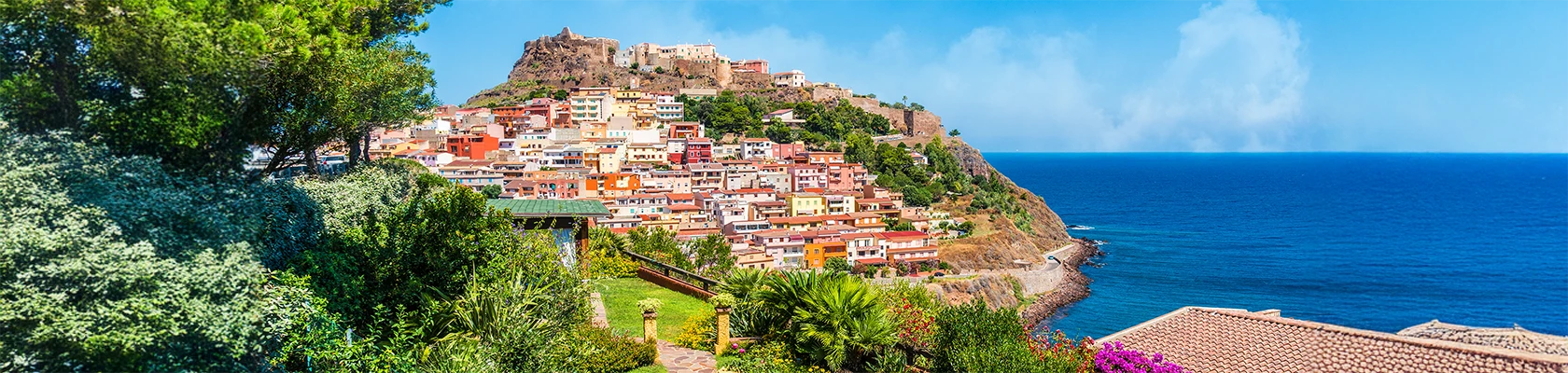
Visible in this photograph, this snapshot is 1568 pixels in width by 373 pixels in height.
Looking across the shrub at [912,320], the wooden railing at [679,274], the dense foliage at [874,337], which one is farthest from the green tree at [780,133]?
the dense foliage at [874,337]

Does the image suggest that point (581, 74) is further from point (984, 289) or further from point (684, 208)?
point (984, 289)

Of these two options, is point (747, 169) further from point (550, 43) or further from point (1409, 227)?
point (1409, 227)

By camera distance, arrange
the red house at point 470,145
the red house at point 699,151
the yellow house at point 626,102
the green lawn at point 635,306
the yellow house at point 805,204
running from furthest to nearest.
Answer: the yellow house at point 626,102
the red house at point 699,151
the red house at point 470,145
the yellow house at point 805,204
the green lawn at point 635,306

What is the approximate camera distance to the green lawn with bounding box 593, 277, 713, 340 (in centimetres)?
1045

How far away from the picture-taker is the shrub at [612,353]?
8133mm

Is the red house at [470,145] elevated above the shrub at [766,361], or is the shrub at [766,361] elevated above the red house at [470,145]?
the red house at [470,145]

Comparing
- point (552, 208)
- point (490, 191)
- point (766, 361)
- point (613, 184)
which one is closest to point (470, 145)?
point (613, 184)

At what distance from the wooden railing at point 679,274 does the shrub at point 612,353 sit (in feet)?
10.8

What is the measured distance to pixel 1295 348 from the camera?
1134 cm

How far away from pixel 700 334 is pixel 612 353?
1503 millimetres

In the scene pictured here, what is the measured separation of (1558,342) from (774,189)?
4555 cm

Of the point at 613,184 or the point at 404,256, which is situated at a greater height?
the point at 404,256

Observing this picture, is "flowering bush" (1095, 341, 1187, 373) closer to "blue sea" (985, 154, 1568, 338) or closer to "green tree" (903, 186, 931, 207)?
"blue sea" (985, 154, 1568, 338)

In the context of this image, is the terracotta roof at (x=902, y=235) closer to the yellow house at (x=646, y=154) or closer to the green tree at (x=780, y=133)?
the yellow house at (x=646, y=154)
